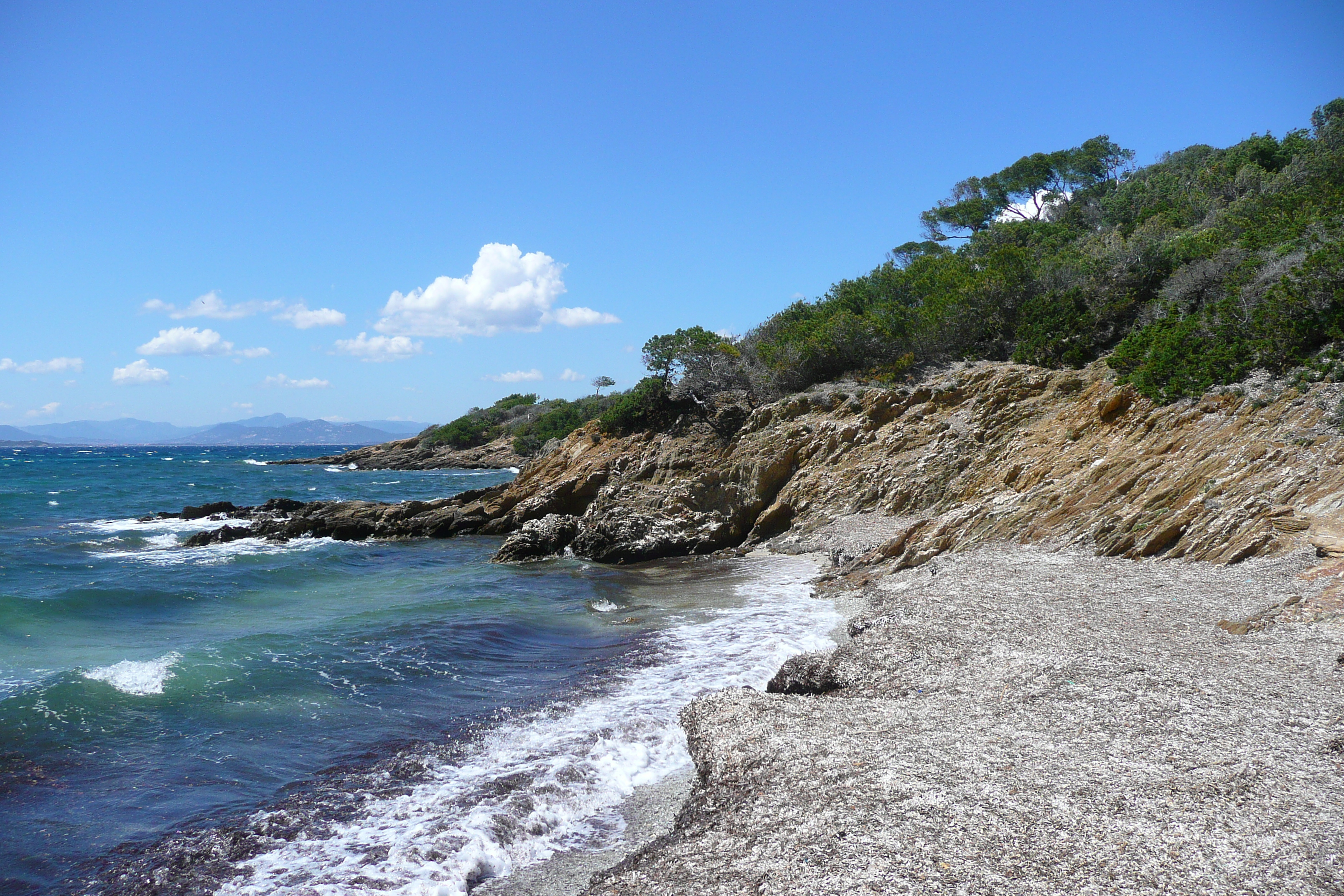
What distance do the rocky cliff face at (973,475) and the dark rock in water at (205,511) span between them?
15407 mm

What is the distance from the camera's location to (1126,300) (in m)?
22.3

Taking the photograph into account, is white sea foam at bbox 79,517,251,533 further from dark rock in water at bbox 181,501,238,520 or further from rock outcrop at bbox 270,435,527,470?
rock outcrop at bbox 270,435,527,470

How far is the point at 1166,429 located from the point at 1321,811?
12769mm

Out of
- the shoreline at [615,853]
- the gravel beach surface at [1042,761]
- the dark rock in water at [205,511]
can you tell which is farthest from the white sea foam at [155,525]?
the gravel beach surface at [1042,761]

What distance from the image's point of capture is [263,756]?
9156 millimetres

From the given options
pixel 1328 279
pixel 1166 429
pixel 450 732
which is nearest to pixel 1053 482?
pixel 1166 429

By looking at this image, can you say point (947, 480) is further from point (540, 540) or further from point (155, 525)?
point (155, 525)

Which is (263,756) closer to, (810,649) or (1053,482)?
(810,649)


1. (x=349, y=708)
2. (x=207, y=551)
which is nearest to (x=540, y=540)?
(x=207, y=551)

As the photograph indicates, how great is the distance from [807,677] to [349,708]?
6.85 meters

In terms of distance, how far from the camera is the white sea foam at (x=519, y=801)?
6469 millimetres

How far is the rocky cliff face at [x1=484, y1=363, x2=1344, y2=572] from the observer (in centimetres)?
1271

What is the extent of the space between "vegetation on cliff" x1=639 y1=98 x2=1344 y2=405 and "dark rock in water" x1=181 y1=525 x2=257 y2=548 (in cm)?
1690

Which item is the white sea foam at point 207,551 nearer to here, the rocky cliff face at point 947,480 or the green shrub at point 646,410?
the rocky cliff face at point 947,480
